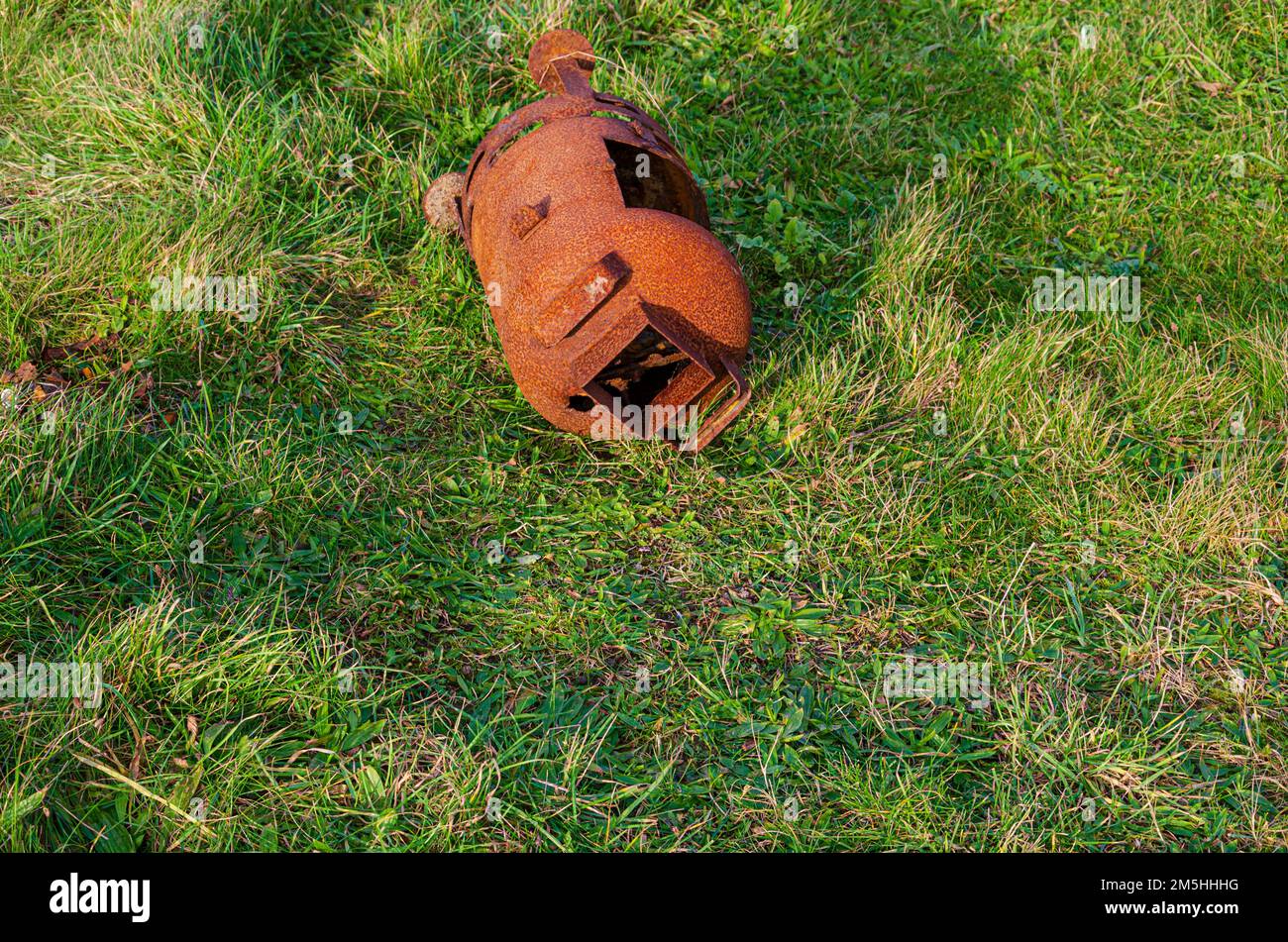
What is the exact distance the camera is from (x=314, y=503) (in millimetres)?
3500

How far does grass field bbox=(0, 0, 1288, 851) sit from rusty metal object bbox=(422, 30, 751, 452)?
34 cm

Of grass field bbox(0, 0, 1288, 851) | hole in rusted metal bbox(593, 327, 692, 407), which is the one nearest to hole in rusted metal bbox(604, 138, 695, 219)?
hole in rusted metal bbox(593, 327, 692, 407)

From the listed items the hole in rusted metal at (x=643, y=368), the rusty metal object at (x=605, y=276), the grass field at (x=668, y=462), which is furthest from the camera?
the hole in rusted metal at (x=643, y=368)

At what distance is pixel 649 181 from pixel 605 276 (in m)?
0.75

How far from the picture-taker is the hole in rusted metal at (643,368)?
11.7 feet

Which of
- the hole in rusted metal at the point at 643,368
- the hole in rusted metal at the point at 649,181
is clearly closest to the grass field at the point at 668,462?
the hole in rusted metal at the point at 643,368

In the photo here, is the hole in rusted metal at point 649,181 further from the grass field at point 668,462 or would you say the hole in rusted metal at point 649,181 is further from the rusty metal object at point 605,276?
the grass field at point 668,462

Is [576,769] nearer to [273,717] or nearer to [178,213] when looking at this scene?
[273,717]

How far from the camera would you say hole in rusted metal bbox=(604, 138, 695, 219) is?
12.2 ft

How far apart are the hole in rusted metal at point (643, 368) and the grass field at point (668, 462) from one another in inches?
11.6

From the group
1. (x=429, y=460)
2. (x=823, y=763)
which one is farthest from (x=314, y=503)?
(x=823, y=763)

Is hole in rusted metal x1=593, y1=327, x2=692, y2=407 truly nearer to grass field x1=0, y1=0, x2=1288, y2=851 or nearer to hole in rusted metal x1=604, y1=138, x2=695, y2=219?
grass field x1=0, y1=0, x2=1288, y2=851

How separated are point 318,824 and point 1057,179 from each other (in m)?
4.26

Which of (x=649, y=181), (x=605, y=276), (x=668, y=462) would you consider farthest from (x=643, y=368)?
(x=649, y=181)
